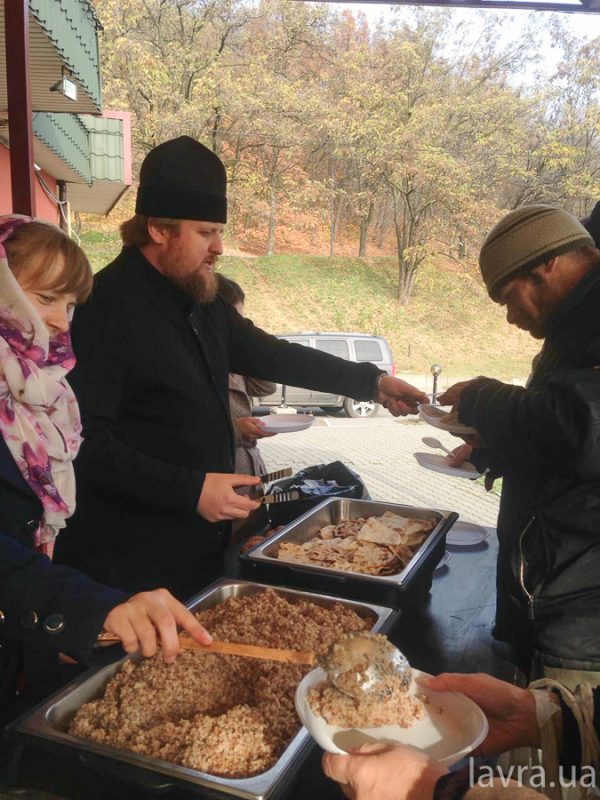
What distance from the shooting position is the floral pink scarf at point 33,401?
1.25 metres

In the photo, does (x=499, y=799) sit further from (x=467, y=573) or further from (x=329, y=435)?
(x=329, y=435)

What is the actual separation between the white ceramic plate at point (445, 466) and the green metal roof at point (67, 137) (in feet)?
13.9

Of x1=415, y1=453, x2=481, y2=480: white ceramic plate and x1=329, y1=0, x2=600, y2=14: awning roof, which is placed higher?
x1=329, y1=0, x2=600, y2=14: awning roof

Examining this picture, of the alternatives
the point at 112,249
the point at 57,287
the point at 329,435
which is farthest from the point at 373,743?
the point at 112,249

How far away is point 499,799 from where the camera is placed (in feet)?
2.31

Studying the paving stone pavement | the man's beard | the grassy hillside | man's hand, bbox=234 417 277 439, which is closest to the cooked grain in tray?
the man's beard

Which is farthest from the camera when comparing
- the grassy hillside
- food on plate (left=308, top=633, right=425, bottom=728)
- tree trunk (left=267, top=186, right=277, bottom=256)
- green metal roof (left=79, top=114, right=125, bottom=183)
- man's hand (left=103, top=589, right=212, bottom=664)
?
tree trunk (left=267, top=186, right=277, bottom=256)

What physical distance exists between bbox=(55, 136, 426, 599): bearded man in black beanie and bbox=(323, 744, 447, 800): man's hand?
36.0 inches

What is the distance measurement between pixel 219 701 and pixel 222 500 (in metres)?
0.51

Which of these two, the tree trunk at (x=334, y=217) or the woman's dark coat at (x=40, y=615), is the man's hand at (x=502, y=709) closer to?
the woman's dark coat at (x=40, y=615)

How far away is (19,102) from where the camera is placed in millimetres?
2475

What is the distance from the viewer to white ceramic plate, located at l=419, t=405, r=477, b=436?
5.98 ft

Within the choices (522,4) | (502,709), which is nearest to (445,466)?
(502,709)

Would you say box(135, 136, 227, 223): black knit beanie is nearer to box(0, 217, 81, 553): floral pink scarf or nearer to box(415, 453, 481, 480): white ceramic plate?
box(0, 217, 81, 553): floral pink scarf
